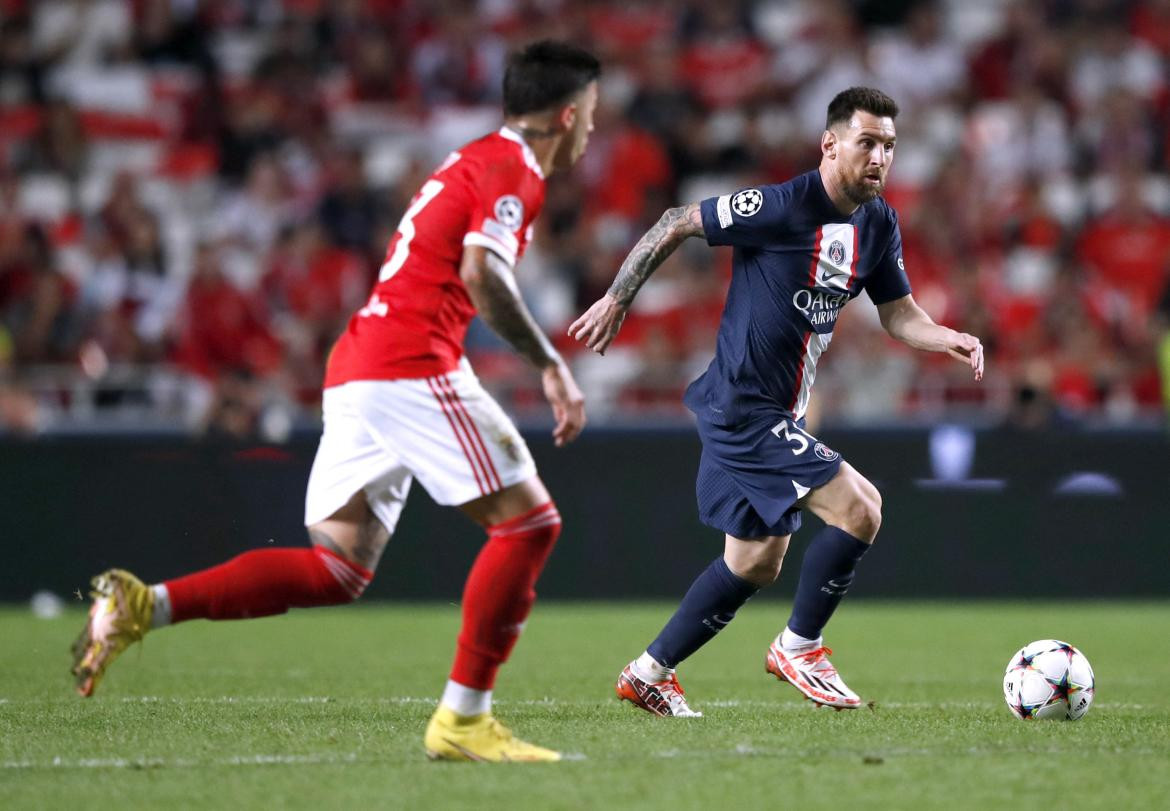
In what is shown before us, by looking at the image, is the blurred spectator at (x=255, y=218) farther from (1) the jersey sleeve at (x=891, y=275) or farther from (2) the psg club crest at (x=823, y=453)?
(2) the psg club crest at (x=823, y=453)

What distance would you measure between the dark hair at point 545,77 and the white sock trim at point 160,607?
1.83 meters

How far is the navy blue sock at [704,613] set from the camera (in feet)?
22.0

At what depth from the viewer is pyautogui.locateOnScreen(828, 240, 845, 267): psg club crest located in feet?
21.9

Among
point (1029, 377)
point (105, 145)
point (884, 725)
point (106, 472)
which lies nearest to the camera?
point (884, 725)

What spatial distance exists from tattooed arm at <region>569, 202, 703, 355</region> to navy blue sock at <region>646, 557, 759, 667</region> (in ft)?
3.38

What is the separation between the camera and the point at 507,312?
5008 mm

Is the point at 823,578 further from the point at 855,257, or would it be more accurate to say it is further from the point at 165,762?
the point at 165,762

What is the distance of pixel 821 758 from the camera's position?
17.3ft

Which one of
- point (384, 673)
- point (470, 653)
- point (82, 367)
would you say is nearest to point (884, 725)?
point (470, 653)

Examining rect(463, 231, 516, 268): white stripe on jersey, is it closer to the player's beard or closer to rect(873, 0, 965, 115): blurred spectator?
the player's beard

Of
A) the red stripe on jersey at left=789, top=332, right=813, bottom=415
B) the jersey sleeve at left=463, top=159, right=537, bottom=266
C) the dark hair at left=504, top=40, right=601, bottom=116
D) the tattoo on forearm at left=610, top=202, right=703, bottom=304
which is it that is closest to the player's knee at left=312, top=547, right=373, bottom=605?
the jersey sleeve at left=463, top=159, right=537, bottom=266

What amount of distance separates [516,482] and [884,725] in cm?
187

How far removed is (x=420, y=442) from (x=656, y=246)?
1743 millimetres

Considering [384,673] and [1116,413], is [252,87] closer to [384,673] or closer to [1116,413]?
[1116,413]
